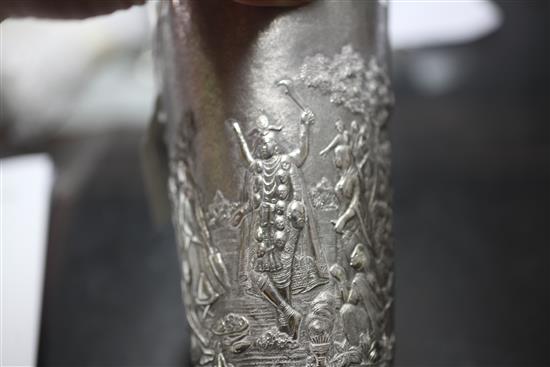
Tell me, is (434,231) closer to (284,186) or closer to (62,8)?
(284,186)

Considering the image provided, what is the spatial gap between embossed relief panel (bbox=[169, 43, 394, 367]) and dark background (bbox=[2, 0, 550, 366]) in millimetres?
646

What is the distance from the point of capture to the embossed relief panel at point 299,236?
4.83ft

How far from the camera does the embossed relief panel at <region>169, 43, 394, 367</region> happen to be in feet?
4.83

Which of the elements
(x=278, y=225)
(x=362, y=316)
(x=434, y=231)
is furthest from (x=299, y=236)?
(x=434, y=231)

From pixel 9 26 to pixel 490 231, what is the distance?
4.64 ft

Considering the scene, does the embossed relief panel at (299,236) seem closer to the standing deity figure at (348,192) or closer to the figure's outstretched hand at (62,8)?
the standing deity figure at (348,192)

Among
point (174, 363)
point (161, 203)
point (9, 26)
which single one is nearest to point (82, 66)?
point (9, 26)

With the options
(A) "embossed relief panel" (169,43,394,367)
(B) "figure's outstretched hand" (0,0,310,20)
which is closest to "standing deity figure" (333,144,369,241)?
(A) "embossed relief panel" (169,43,394,367)

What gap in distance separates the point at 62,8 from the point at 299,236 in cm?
68

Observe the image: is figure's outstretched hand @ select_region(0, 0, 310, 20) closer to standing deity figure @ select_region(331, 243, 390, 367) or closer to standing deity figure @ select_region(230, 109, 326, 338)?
standing deity figure @ select_region(230, 109, 326, 338)

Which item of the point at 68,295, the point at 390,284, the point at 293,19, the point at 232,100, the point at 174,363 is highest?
the point at 293,19

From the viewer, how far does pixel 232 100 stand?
4.96 feet

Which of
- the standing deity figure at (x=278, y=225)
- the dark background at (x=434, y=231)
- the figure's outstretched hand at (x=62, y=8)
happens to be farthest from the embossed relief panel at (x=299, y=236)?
the dark background at (x=434, y=231)

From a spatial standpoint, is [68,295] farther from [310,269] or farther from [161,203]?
[310,269]
